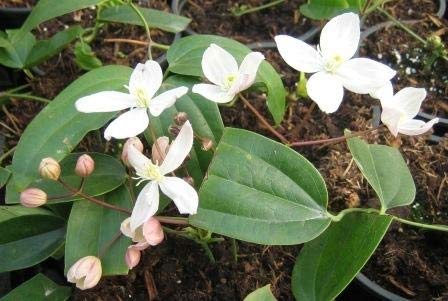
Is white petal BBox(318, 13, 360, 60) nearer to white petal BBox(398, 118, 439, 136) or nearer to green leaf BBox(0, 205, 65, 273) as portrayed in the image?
white petal BBox(398, 118, 439, 136)

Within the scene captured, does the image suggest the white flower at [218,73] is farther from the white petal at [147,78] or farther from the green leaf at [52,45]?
the green leaf at [52,45]

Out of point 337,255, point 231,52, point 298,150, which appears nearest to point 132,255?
point 337,255

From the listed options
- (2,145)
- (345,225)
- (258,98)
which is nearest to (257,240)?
(345,225)

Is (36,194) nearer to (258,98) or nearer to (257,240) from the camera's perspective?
(257,240)

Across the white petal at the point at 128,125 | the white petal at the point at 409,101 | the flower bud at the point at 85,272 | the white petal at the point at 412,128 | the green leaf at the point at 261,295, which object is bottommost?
the green leaf at the point at 261,295

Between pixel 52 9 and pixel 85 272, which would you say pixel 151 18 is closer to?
pixel 52 9

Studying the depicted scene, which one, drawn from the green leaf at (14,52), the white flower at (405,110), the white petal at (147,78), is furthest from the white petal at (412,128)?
the green leaf at (14,52)
